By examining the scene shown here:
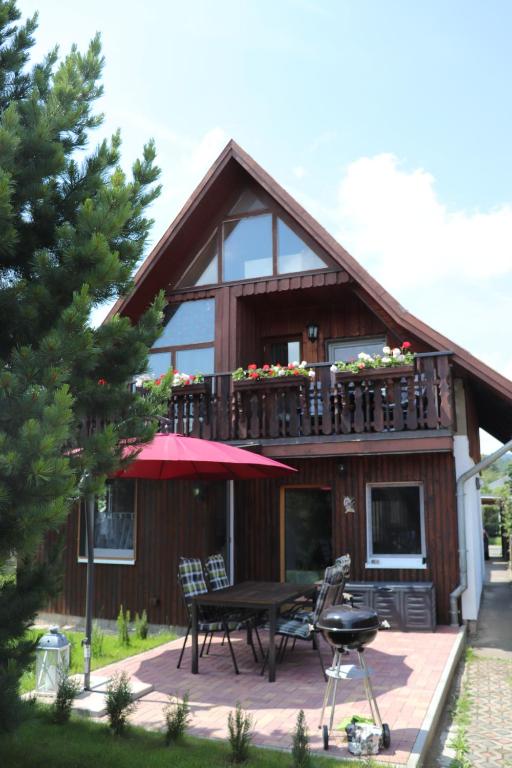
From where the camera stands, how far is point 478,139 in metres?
9.41

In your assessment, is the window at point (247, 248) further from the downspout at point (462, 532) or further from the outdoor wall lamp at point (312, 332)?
the downspout at point (462, 532)

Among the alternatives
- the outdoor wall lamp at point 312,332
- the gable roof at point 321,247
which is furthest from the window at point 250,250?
the outdoor wall lamp at point 312,332

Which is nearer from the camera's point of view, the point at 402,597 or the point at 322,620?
the point at 322,620

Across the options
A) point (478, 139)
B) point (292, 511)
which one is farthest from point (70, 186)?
point (292, 511)

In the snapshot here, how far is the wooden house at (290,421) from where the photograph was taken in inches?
385

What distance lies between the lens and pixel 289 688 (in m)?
6.47

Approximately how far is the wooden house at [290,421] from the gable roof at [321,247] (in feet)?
0.09

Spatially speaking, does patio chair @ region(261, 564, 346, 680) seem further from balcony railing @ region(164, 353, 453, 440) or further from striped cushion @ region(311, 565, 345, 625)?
balcony railing @ region(164, 353, 453, 440)

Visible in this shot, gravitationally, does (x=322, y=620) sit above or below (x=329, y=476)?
below

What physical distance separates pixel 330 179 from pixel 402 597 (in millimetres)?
6214

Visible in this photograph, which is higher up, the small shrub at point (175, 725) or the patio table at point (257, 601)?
the patio table at point (257, 601)

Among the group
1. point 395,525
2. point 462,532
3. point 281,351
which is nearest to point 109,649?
point 395,525

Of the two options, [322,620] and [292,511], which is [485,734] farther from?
[292,511]

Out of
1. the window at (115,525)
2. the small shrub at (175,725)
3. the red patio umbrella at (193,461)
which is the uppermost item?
the red patio umbrella at (193,461)
